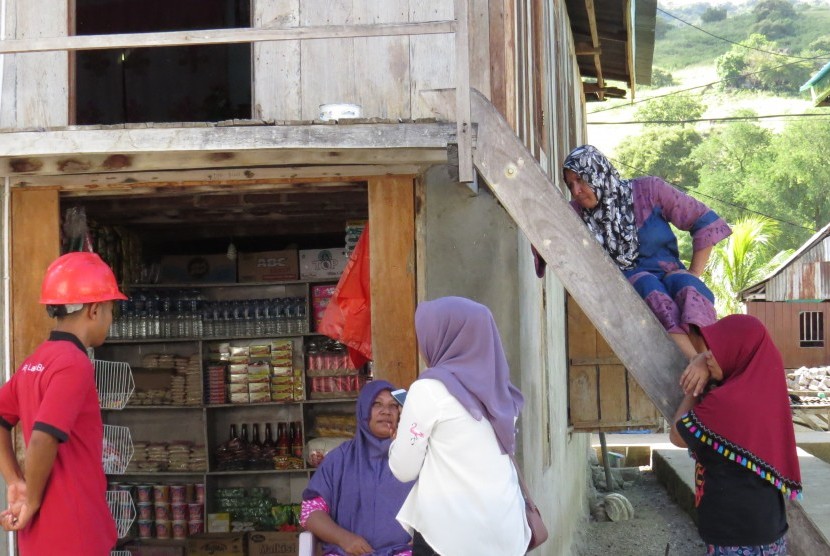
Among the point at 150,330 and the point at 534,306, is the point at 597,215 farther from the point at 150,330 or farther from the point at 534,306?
the point at 150,330

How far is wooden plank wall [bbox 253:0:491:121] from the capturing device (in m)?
5.41

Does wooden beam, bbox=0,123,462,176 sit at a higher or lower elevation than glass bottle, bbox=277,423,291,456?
higher

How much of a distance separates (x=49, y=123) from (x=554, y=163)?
16.6 ft

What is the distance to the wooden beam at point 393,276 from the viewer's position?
18.8 feet

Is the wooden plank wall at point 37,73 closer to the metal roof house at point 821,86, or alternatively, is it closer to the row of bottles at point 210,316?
the row of bottles at point 210,316

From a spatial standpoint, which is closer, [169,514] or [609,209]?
[609,209]

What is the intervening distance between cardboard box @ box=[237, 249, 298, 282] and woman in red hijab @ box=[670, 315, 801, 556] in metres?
5.16

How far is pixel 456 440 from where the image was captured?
11.2 feet

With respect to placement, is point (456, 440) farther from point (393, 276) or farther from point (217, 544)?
point (217, 544)

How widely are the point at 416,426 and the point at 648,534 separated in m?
7.54

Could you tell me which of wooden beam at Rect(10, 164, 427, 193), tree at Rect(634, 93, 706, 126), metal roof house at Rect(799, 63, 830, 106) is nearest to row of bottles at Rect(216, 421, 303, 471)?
wooden beam at Rect(10, 164, 427, 193)

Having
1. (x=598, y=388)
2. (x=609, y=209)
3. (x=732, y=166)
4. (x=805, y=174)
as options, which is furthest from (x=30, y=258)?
(x=732, y=166)

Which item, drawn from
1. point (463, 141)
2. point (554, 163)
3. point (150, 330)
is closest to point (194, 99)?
point (150, 330)

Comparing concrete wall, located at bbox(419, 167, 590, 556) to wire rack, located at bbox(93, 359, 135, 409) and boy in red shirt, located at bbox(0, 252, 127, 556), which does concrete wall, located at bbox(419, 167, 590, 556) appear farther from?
wire rack, located at bbox(93, 359, 135, 409)
